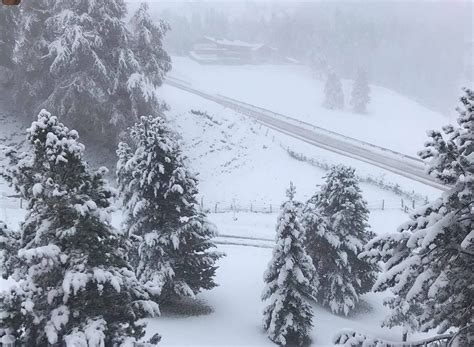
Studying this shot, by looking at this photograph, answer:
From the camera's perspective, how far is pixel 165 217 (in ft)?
57.1

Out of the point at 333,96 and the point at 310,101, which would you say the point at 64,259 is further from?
the point at 310,101

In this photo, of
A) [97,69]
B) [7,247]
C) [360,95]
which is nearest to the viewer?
[7,247]

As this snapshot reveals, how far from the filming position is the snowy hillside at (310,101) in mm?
73250

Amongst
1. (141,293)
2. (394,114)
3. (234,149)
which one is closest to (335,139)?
(234,149)

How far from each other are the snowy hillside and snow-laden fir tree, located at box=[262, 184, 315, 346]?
4941cm

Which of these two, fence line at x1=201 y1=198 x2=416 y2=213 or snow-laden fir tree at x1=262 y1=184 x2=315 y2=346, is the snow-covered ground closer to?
fence line at x1=201 y1=198 x2=416 y2=213

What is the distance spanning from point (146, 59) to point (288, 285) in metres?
23.5

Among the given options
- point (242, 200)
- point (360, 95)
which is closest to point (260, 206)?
point (242, 200)

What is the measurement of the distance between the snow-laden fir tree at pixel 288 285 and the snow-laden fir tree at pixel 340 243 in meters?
3.89

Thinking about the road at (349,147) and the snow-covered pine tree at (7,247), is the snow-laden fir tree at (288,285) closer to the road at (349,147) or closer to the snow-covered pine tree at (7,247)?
the snow-covered pine tree at (7,247)

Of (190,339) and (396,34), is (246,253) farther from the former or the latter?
(396,34)

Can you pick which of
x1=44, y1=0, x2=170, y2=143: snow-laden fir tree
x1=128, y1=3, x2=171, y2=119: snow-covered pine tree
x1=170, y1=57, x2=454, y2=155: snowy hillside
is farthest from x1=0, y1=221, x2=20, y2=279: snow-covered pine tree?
x1=170, y1=57, x2=454, y2=155: snowy hillside

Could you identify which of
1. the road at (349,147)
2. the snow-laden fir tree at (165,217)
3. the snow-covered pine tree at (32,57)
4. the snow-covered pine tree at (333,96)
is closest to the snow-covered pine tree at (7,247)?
the snow-laden fir tree at (165,217)

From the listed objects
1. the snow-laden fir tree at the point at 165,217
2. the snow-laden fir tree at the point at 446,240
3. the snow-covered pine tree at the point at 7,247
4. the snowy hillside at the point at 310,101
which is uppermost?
the snow-laden fir tree at the point at 446,240
